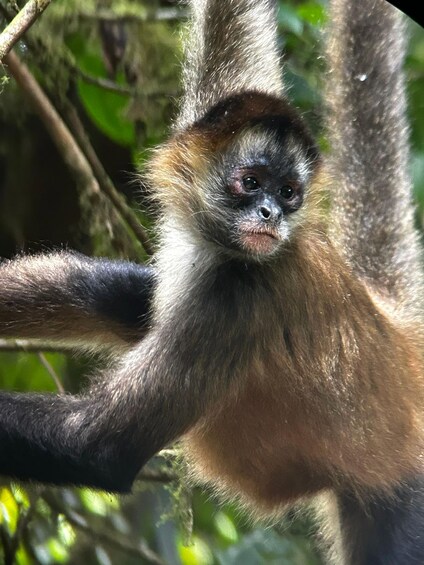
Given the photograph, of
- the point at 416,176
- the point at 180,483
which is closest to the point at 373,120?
the point at 416,176

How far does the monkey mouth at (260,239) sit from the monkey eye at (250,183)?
0.26 metres

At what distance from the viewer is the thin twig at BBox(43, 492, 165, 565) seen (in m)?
5.55

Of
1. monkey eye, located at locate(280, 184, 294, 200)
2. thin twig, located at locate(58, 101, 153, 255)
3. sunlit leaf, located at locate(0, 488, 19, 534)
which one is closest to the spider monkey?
monkey eye, located at locate(280, 184, 294, 200)

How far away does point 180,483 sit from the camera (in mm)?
5129

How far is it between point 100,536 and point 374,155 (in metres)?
2.88

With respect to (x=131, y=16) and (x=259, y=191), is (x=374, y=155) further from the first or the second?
(x=131, y=16)

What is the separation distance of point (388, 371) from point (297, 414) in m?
0.51

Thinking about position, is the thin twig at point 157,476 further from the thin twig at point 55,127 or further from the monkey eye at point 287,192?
the monkey eye at point 287,192

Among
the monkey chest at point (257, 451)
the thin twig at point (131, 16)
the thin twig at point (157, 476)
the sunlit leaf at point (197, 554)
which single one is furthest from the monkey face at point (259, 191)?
the sunlit leaf at point (197, 554)

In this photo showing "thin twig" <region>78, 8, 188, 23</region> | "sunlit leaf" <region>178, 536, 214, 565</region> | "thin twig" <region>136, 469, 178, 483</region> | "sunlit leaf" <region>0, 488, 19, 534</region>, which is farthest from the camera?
"sunlit leaf" <region>178, 536, 214, 565</region>

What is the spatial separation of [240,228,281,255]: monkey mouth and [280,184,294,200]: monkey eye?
0.27 metres

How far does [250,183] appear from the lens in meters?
4.00

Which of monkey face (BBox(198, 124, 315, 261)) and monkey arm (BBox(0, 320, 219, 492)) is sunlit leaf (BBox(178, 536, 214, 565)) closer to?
monkey arm (BBox(0, 320, 219, 492))

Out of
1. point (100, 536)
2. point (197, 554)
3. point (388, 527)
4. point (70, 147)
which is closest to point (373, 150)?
point (70, 147)
